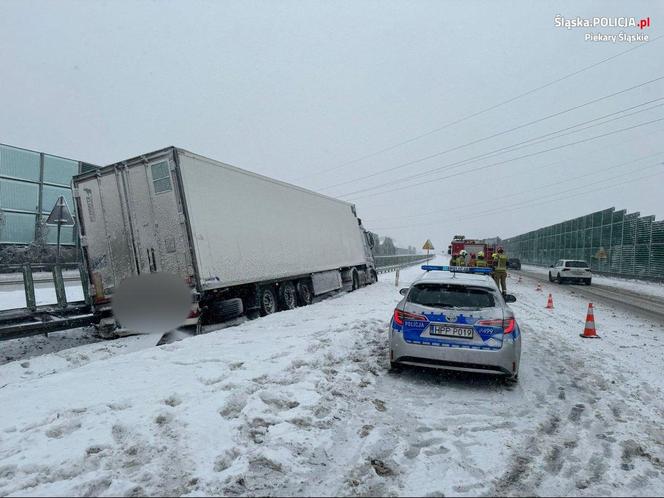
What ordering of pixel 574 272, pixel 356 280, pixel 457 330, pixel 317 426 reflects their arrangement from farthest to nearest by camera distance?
pixel 574 272
pixel 356 280
pixel 457 330
pixel 317 426

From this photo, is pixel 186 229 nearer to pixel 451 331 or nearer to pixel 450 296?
pixel 450 296

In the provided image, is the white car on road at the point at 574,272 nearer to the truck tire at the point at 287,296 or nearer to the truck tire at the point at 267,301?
the truck tire at the point at 287,296

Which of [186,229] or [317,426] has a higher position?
[186,229]

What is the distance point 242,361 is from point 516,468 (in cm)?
353

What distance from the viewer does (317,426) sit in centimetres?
393

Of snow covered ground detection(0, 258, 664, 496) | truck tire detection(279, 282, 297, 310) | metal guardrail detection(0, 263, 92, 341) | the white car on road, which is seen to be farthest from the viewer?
the white car on road

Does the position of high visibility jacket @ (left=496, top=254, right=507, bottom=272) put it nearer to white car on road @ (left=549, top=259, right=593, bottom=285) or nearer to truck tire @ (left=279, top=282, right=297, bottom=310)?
truck tire @ (left=279, top=282, right=297, bottom=310)

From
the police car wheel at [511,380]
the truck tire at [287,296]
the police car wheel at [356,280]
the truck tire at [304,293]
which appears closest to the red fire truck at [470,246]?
the police car wheel at [356,280]

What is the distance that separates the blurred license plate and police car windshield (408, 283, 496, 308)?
1.03 feet

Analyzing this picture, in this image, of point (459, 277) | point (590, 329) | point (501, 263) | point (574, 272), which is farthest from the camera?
point (574, 272)

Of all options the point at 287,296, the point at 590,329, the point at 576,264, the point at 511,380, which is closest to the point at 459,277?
the point at 511,380

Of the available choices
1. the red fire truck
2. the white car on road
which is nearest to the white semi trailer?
the red fire truck

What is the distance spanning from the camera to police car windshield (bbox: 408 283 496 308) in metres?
5.54

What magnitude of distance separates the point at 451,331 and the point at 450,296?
22.0 inches
